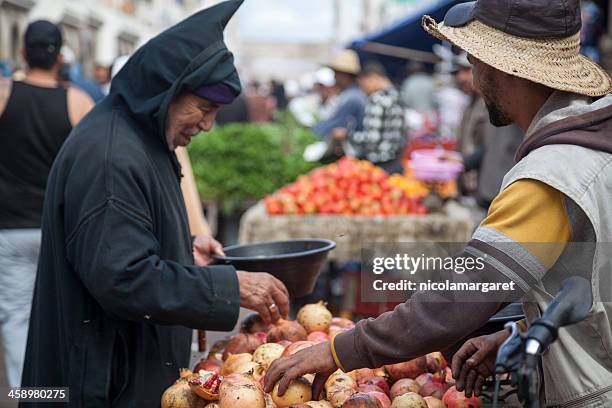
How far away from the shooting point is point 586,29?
7.34 meters

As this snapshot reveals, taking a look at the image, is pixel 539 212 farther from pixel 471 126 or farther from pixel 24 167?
pixel 471 126

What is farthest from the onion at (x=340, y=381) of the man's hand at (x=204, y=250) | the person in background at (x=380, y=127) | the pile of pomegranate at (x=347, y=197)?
the person in background at (x=380, y=127)

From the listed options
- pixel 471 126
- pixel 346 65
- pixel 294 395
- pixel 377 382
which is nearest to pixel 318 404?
pixel 294 395

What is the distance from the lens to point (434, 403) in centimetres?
216

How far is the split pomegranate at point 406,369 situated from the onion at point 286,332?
1.31 ft

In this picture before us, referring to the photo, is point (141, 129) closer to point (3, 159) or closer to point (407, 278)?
point (407, 278)

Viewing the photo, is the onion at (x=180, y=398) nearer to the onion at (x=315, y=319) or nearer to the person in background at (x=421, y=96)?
the onion at (x=315, y=319)

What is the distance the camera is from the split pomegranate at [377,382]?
2.29m

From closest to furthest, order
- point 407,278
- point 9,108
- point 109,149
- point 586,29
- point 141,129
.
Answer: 1. point 407,278
2. point 109,149
3. point 141,129
4. point 9,108
5. point 586,29

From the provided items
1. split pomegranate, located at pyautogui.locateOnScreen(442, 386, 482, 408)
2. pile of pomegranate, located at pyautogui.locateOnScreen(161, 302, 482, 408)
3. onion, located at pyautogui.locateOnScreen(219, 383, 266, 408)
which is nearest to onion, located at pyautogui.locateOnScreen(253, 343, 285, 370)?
pile of pomegranate, located at pyautogui.locateOnScreen(161, 302, 482, 408)

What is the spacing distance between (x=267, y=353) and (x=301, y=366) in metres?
0.49

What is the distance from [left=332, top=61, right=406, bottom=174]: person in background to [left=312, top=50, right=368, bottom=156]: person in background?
321 mm

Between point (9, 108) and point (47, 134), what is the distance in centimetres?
25

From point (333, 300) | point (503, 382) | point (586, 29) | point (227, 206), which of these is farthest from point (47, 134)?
point (586, 29)
